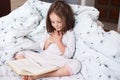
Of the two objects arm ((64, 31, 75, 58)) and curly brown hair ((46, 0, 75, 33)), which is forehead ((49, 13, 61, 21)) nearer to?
curly brown hair ((46, 0, 75, 33))

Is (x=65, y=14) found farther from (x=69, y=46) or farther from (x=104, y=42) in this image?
(x=104, y=42)

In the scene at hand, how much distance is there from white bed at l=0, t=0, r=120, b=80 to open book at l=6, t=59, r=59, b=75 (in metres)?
0.08

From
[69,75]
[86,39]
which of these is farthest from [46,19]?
[69,75]

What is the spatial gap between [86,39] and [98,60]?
183 millimetres

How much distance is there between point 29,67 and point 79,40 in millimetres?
380

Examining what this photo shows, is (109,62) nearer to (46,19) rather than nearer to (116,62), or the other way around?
(116,62)

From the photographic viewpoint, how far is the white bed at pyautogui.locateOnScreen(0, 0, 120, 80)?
4.48ft

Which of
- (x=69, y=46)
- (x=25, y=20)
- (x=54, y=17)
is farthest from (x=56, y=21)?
(x=25, y=20)

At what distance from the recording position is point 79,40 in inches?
61.1

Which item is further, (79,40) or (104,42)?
(79,40)

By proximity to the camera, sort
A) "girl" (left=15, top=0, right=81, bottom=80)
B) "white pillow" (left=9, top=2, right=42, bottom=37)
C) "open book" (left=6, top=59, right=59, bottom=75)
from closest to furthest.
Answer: "open book" (left=6, top=59, right=59, bottom=75) < "girl" (left=15, top=0, right=81, bottom=80) < "white pillow" (left=9, top=2, right=42, bottom=37)

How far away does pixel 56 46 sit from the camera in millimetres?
1557

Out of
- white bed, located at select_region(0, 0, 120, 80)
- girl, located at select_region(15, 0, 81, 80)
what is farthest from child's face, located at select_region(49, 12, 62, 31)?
white bed, located at select_region(0, 0, 120, 80)

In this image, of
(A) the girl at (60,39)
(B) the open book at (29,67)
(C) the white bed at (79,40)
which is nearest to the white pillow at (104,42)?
(C) the white bed at (79,40)
